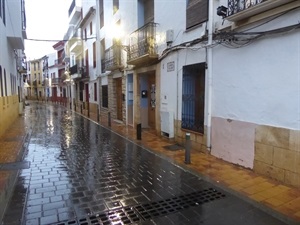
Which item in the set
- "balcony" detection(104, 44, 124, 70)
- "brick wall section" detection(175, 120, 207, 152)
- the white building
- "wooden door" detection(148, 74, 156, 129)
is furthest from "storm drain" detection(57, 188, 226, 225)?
"balcony" detection(104, 44, 124, 70)

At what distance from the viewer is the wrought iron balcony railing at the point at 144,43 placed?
364 inches

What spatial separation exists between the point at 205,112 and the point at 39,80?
5880 centimetres

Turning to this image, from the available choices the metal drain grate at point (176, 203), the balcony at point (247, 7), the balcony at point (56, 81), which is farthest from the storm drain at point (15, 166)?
the balcony at point (56, 81)

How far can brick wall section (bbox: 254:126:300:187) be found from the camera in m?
4.34

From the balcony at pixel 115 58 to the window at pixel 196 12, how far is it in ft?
17.5

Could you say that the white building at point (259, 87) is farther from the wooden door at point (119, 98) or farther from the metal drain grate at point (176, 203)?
the wooden door at point (119, 98)

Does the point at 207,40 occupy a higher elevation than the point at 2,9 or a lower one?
lower

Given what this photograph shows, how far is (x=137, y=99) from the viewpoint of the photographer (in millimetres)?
11500

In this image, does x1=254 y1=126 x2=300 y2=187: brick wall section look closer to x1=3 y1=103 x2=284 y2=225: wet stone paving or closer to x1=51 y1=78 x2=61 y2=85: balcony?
x1=3 y1=103 x2=284 y2=225: wet stone paving

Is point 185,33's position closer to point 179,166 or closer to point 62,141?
point 179,166

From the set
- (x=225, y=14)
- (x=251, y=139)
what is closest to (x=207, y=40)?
(x=225, y=14)

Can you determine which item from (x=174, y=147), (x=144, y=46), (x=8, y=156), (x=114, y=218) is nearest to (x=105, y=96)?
(x=144, y=46)

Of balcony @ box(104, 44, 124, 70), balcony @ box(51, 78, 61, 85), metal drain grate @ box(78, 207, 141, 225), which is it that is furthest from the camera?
balcony @ box(51, 78, 61, 85)

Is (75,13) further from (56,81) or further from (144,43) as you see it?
(56,81)
